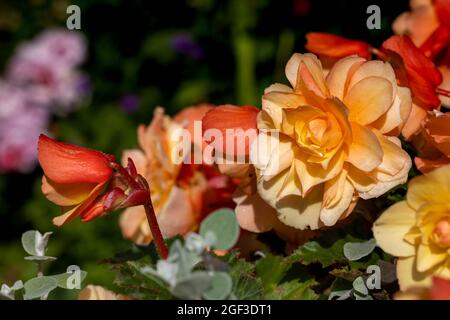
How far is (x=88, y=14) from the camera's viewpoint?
10.2 feet

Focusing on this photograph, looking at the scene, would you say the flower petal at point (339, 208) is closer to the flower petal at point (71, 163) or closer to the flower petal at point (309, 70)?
the flower petal at point (309, 70)

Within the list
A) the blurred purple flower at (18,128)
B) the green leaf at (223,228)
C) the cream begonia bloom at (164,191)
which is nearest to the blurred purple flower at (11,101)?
the blurred purple flower at (18,128)

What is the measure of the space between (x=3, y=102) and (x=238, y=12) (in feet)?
A: 2.64

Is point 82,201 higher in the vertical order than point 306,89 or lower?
lower

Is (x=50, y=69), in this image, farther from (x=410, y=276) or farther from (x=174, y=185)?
(x=410, y=276)

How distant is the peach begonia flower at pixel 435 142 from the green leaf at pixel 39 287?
35 cm

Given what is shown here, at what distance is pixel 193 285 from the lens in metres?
0.62

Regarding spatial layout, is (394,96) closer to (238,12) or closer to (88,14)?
(238,12)

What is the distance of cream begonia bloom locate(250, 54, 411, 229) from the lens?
2.59ft

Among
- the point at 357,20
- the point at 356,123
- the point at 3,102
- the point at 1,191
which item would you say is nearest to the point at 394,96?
the point at 356,123

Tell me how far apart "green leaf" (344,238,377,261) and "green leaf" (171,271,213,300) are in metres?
0.20

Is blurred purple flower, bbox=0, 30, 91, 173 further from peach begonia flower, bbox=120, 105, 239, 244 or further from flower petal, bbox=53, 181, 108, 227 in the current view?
flower petal, bbox=53, 181, 108, 227

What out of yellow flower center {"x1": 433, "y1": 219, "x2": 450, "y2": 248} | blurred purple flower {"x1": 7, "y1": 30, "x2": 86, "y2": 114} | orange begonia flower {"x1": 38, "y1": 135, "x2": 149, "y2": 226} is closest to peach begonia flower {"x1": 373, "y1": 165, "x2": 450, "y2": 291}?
yellow flower center {"x1": 433, "y1": 219, "x2": 450, "y2": 248}
